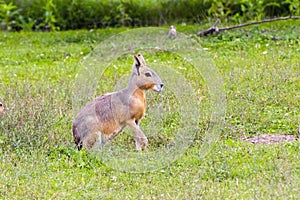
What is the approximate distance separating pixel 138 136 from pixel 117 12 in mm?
9040

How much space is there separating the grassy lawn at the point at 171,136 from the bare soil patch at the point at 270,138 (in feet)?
0.45

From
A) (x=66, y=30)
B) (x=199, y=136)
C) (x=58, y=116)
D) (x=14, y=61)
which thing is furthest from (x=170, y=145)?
(x=66, y=30)

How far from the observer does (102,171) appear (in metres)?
6.99

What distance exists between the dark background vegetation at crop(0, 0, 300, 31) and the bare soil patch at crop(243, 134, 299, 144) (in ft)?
24.3

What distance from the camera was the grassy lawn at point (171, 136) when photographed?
6.41 m

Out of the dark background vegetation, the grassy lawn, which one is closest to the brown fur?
the grassy lawn

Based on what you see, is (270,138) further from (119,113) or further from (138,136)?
(119,113)

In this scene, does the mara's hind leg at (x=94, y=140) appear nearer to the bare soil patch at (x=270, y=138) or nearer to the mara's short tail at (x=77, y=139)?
the mara's short tail at (x=77, y=139)

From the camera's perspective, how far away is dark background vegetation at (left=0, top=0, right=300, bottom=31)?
51.2 feet

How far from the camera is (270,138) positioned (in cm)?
809

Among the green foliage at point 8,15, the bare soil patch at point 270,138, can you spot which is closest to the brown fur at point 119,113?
the bare soil patch at point 270,138

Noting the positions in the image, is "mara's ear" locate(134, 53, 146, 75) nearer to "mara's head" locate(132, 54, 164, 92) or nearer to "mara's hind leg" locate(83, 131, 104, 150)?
"mara's head" locate(132, 54, 164, 92)

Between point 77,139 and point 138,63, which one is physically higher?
point 138,63


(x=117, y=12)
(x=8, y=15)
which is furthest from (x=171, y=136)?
(x=8, y=15)
